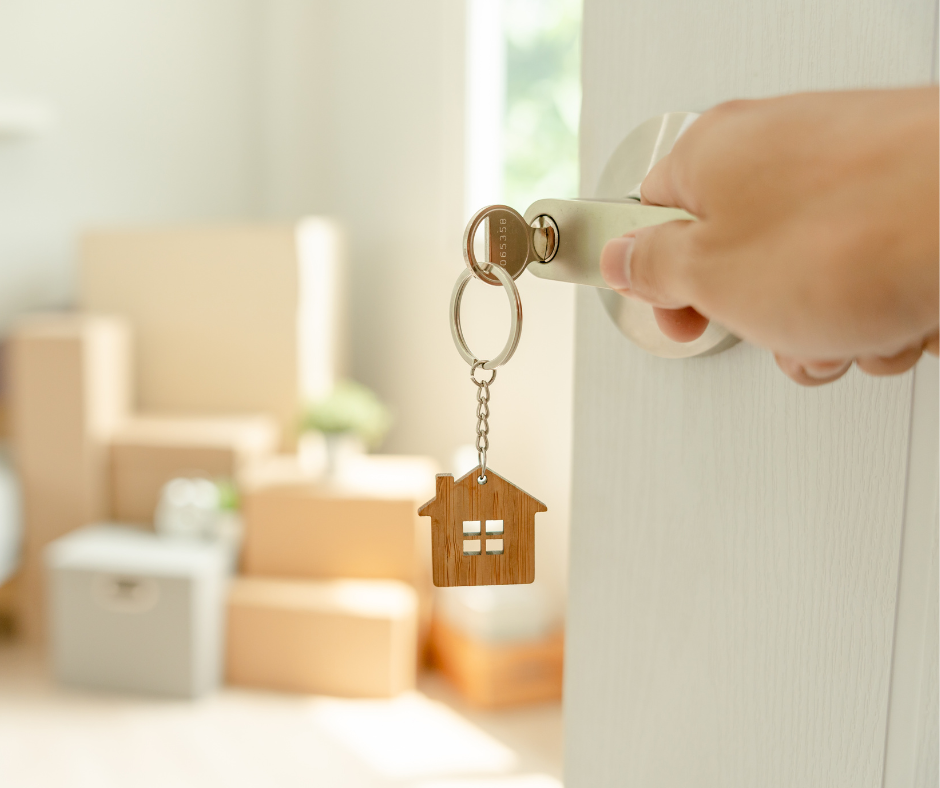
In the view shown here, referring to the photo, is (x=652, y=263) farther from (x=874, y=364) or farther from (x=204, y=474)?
(x=204, y=474)

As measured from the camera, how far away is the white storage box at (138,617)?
1684mm

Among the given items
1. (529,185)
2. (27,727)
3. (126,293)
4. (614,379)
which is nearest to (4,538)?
(27,727)

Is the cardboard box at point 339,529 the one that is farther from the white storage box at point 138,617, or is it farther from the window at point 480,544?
the window at point 480,544

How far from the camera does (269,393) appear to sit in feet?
6.79

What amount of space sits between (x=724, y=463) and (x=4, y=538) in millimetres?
1902

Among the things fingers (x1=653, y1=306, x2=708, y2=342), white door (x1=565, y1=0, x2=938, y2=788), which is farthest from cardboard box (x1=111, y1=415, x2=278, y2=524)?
fingers (x1=653, y1=306, x2=708, y2=342)

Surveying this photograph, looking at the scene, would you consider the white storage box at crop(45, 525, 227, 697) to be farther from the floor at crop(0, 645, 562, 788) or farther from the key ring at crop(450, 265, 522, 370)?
the key ring at crop(450, 265, 522, 370)

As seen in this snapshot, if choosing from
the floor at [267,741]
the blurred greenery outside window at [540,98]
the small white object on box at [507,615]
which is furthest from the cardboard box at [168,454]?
the blurred greenery outside window at [540,98]

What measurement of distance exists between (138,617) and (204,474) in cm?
32

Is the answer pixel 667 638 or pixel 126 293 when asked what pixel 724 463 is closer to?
pixel 667 638

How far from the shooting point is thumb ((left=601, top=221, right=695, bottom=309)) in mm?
217

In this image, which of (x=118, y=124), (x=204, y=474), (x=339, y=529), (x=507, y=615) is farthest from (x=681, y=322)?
(x=118, y=124)

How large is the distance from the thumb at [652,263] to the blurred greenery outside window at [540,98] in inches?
61.5

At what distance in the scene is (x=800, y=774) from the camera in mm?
271
